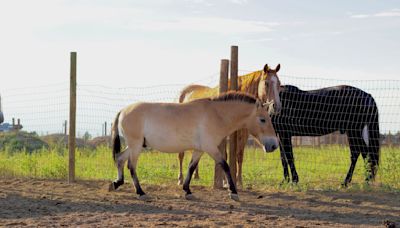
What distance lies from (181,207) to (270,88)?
8.74 ft

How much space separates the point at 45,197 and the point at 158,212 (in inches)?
78.1

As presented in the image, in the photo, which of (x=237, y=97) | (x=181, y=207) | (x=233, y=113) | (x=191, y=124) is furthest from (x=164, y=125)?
(x=181, y=207)

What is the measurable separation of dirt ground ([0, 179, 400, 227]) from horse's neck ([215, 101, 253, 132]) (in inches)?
42.0

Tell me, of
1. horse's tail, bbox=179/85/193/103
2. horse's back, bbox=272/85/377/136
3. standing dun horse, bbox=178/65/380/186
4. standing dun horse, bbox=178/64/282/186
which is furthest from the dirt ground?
horse's tail, bbox=179/85/193/103

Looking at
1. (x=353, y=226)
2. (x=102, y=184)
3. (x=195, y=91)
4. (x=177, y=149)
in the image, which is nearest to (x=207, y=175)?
(x=195, y=91)

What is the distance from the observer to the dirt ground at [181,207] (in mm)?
6371

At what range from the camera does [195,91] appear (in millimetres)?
10875

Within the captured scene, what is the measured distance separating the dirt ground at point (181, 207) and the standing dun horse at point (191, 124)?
0.63m

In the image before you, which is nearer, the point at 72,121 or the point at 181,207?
the point at 181,207

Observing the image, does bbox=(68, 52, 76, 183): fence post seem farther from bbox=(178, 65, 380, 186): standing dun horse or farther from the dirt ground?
bbox=(178, 65, 380, 186): standing dun horse

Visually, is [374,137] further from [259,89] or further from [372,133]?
[259,89]

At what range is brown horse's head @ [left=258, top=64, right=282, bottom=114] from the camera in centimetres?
891

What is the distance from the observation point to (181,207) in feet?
24.2

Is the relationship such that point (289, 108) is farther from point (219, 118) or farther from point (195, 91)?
point (219, 118)
